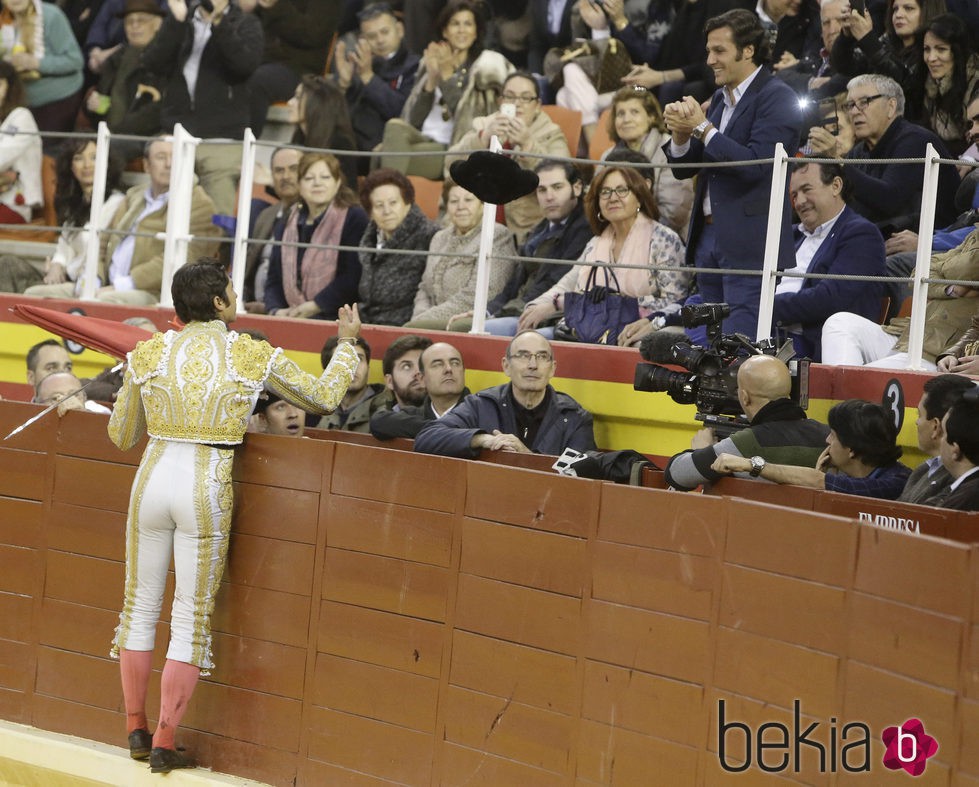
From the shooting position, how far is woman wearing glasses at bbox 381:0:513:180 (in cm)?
788

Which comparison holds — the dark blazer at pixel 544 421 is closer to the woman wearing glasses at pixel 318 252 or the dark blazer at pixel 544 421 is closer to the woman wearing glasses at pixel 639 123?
the woman wearing glasses at pixel 639 123

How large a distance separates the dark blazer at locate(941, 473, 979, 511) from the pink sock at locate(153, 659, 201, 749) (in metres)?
2.24

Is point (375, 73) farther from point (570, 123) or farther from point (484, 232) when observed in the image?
point (484, 232)

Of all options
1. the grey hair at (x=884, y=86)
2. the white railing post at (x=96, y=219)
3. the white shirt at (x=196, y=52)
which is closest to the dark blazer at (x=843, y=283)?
the grey hair at (x=884, y=86)

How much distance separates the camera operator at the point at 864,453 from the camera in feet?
14.5

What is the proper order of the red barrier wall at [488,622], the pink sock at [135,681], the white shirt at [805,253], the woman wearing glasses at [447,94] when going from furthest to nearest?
the woman wearing glasses at [447,94] → the white shirt at [805,253] → the pink sock at [135,681] → the red barrier wall at [488,622]

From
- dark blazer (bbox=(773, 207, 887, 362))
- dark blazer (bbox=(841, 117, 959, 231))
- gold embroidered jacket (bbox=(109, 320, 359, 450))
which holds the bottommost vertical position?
gold embroidered jacket (bbox=(109, 320, 359, 450))

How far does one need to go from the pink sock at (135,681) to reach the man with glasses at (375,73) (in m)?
4.46

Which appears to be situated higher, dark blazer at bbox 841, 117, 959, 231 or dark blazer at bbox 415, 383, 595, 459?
dark blazer at bbox 841, 117, 959, 231

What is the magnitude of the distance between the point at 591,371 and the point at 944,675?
2785 mm

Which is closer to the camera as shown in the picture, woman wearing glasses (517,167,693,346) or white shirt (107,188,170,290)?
woman wearing glasses (517,167,693,346)

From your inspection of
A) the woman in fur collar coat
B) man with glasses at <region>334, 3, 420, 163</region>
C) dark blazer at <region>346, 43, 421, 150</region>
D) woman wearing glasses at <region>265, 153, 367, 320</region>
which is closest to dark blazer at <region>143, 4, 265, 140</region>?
man with glasses at <region>334, 3, 420, 163</region>

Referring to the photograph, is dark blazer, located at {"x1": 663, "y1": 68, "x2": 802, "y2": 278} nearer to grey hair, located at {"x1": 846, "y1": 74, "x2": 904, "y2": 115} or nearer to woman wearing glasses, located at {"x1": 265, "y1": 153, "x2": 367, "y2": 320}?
grey hair, located at {"x1": 846, "y1": 74, "x2": 904, "y2": 115}

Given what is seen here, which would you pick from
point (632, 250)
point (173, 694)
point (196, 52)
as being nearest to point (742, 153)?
point (632, 250)
